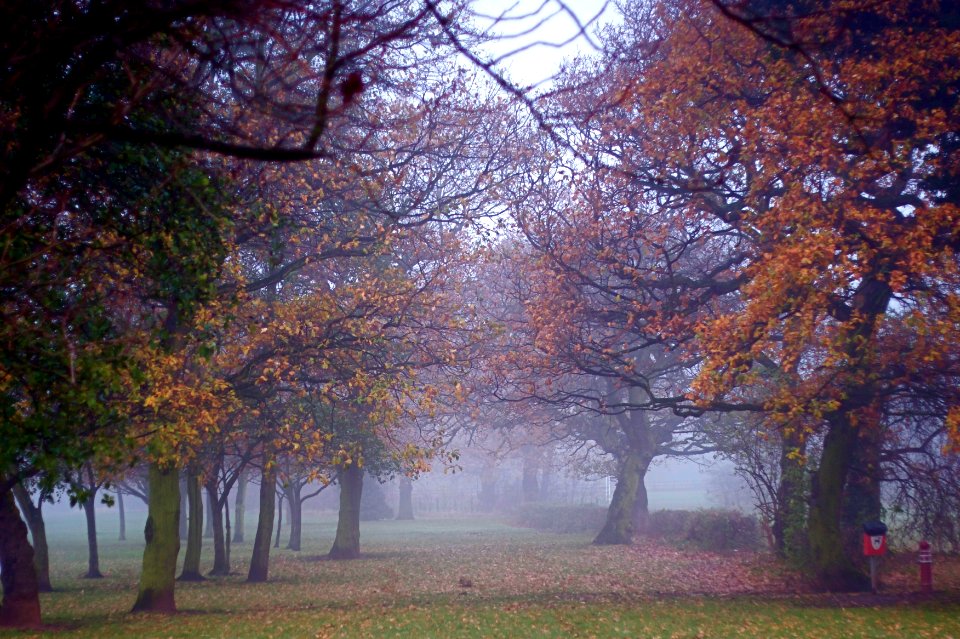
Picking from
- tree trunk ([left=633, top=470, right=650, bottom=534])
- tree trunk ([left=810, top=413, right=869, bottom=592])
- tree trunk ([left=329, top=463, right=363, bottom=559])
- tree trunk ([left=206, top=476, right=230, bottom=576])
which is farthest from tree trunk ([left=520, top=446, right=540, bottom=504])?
tree trunk ([left=810, top=413, right=869, bottom=592])

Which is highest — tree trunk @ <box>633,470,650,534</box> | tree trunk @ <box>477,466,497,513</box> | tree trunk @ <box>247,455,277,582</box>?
tree trunk @ <box>247,455,277,582</box>

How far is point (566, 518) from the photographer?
45125mm

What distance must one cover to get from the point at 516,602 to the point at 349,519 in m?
16.6

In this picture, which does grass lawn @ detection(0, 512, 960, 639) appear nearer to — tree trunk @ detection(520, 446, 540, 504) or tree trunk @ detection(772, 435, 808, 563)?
tree trunk @ detection(772, 435, 808, 563)

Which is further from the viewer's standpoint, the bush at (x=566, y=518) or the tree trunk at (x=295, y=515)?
the bush at (x=566, y=518)

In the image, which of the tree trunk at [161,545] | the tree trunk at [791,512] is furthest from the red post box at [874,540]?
the tree trunk at [161,545]

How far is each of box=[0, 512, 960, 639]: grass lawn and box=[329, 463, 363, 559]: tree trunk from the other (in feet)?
6.55

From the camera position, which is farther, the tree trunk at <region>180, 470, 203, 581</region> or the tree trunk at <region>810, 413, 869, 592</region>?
the tree trunk at <region>180, 470, 203, 581</region>

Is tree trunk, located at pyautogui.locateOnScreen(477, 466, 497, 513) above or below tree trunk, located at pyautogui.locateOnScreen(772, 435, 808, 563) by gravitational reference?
below

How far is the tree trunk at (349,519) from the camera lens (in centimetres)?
2958

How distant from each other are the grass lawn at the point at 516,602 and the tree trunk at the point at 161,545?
0.56 m

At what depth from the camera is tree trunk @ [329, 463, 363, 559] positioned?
97.0ft

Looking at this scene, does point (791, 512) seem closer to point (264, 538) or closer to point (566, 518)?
point (264, 538)

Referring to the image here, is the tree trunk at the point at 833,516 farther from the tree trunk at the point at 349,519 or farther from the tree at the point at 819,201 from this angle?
the tree trunk at the point at 349,519
